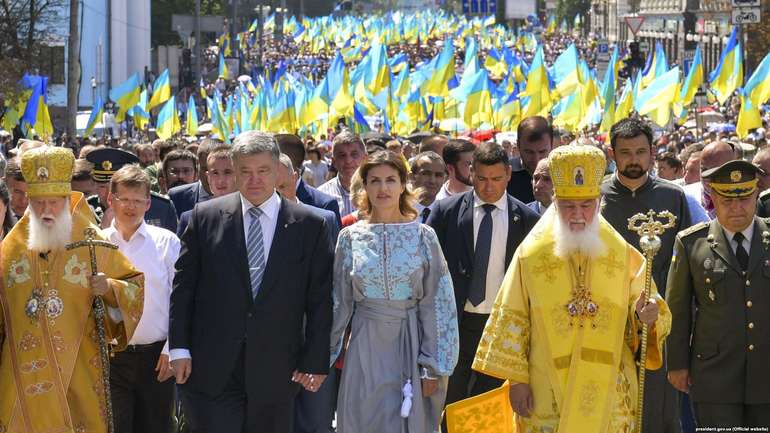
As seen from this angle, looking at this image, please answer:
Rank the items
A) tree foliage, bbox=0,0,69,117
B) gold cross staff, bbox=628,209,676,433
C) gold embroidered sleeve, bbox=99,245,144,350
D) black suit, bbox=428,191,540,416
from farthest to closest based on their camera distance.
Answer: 1. tree foliage, bbox=0,0,69,117
2. black suit, bbox=428,191,540,416
3. gold embroidered sleeve, bbox=99,245,144,350
4. gold cross staff, bbox=628,209,676,433

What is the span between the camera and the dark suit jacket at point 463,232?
857 cm

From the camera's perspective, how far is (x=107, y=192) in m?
9.86

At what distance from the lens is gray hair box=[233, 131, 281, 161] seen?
723cm

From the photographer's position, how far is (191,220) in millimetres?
7332

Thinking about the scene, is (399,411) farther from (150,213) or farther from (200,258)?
(150,213)

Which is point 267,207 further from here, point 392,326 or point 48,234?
point 48,234

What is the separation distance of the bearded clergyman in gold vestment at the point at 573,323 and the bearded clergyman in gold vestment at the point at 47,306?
1808 mm

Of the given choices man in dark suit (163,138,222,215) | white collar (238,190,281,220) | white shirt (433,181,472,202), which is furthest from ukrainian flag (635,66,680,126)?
white collar (238,190,281,220)

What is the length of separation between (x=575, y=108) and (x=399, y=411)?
22.9m

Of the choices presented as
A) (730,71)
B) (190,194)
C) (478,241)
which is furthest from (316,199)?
(730,71)

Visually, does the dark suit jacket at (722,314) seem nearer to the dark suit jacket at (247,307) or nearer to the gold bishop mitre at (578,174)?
the gold bishop mitre at (578,174)

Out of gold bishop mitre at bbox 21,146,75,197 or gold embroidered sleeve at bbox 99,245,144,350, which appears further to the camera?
gold embroidered sleeve at bbox 99,245,144,350

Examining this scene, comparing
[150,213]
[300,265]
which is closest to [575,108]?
[150,213]

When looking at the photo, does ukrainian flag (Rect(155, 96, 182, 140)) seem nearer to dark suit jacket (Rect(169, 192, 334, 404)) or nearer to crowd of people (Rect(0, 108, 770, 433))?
crowd of people (Rect(0, 108, 770, 433))
